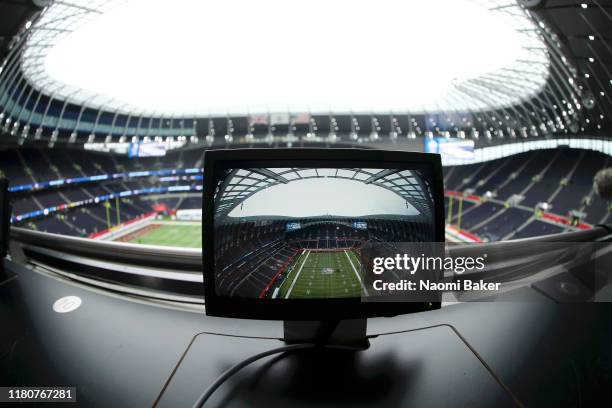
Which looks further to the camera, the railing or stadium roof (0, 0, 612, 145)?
stadium roof (0, 0, 612, 145)

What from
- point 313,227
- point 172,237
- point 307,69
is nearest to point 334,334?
point 313,227

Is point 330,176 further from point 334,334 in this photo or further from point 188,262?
point 188,262

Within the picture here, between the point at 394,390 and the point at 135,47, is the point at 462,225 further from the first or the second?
the point at 135,47

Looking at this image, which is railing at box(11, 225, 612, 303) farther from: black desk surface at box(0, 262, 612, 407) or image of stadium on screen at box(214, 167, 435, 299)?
image of stadium on screen at box(214, 167, 435, 299)

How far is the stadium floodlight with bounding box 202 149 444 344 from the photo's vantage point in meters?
1.03

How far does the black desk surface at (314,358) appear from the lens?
3.18 feet

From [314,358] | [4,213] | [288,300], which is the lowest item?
[314,358]

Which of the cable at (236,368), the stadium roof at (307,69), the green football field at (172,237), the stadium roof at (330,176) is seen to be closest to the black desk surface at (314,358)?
the cable at (236,368)

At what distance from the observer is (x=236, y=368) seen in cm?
104

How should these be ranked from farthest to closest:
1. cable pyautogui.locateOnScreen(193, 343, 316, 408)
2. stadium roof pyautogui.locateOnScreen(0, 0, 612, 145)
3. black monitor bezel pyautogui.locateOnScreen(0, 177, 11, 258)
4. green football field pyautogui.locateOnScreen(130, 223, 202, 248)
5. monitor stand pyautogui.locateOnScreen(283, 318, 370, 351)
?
green football field pyautogui.locateOnScreen(130, 223, 202, 248)
stadium roof pyautogui.locateOnScreen(0, 0, 612, 145)
black monitor bezel pyautogui.locateOnScreen(0, 177, 11, 258)
monitor stand pyautogui.locateOnScreen(283, 318, 370, 351)
cable pyautogui.locateOnScreen(193, 343, 316, 408)

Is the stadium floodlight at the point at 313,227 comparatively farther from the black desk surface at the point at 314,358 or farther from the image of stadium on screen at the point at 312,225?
the black desk surface at the point at 314,358

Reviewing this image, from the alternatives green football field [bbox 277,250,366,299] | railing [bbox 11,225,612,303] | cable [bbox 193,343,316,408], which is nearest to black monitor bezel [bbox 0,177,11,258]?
railing [bbox 11,225,612,303]

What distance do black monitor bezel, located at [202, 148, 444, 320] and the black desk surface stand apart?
9.6 inches

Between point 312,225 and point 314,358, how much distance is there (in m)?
0.55
